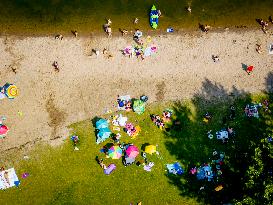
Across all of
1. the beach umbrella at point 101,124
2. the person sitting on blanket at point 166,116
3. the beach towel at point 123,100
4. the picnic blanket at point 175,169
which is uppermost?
the beach towel at point 123,100

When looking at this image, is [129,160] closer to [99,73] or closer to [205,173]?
[205,173]

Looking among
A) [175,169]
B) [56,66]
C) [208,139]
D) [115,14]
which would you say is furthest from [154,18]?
[175,169]

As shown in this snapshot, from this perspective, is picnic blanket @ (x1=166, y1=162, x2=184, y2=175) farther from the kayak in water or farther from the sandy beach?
the kayak in water

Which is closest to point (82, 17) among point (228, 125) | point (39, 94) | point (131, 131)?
point (39, 94)

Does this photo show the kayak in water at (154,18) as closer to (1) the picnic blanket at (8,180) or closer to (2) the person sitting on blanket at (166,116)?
(2) the person sitting on blanket at (166,116)

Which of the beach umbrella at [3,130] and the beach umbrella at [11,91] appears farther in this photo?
the beach umbrella at [11,91]

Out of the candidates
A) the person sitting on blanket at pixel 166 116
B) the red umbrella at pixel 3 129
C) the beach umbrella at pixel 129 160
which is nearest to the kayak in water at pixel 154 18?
the person sitting on blanket at pixel 166 116

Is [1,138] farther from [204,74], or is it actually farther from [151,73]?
[204,74]
